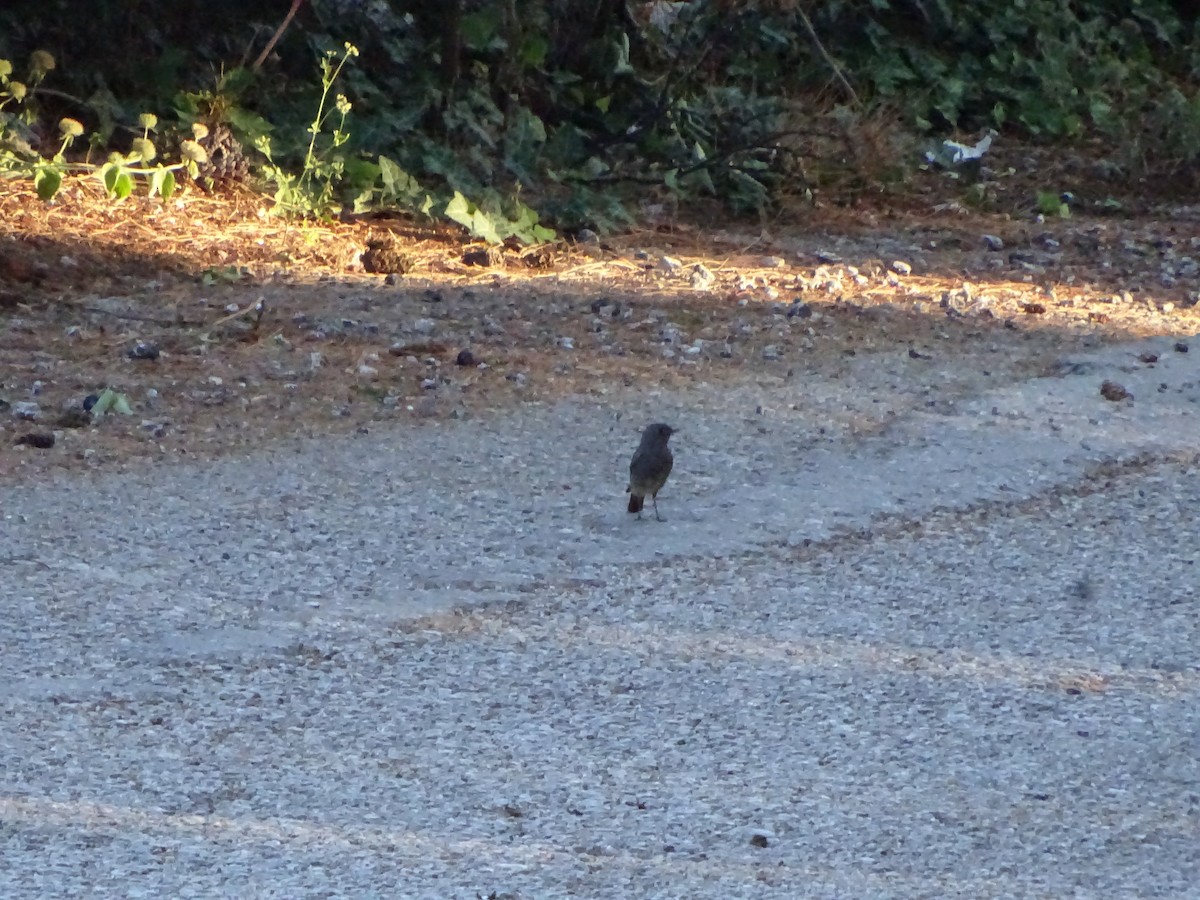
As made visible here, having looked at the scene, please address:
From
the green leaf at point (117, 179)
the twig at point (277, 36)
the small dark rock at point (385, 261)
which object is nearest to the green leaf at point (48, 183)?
the green leaf at point (117, 179)

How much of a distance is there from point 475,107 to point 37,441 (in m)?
5.80

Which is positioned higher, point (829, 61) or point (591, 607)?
point (829, 61)

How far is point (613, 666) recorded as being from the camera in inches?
183

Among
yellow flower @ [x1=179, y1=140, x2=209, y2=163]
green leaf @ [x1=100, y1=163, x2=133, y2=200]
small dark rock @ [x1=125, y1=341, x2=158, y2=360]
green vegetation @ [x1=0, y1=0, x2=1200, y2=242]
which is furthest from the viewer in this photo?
green vegetation @ [x1=0, y1=0, x2=1200, y2=242]

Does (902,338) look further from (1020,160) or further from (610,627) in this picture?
(1020,160)

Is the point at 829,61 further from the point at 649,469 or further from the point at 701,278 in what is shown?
the point at 649,469

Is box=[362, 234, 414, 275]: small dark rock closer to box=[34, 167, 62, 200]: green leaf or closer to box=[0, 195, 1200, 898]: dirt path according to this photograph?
box=[0, 195, 1200, 898]: dirt path

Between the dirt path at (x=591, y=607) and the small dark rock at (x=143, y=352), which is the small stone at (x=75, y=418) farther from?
the small dark rock at (x=143, y=352)

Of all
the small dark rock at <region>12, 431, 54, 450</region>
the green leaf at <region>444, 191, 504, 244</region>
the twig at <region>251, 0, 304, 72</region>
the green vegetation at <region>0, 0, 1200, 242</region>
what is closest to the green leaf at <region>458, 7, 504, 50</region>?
the green vegetation at <region>0, 0, 1200, 242</region>

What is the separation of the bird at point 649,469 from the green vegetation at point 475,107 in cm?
432

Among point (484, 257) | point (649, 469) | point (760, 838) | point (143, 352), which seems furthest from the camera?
point (484, 257)

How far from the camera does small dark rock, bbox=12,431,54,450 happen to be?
629 centimetres

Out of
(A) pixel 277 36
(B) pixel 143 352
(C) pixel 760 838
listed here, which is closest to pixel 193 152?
(A) pixel 277 36

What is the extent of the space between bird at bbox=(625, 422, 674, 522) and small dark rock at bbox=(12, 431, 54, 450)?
2100 millimetres
